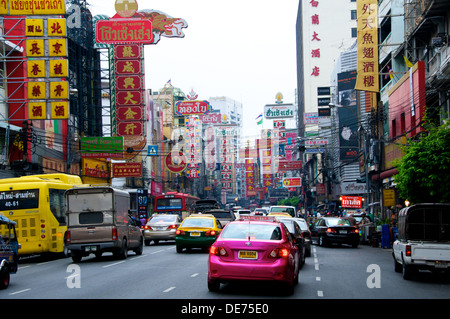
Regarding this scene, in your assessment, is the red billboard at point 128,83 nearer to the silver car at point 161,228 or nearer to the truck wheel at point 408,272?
the silver car at point 161,228

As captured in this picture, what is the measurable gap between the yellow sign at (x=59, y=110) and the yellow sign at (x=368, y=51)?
60.8ft

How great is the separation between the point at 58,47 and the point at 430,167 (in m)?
18.2

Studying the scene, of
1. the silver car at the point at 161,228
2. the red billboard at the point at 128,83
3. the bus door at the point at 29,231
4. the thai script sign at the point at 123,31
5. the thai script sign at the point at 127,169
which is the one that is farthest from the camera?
the thai script sign at the point at 127,169

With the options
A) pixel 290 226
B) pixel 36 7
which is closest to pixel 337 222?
pixel 290 226

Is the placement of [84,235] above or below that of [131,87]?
below

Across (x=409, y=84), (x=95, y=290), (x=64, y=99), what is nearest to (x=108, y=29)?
(x=64, y=99)

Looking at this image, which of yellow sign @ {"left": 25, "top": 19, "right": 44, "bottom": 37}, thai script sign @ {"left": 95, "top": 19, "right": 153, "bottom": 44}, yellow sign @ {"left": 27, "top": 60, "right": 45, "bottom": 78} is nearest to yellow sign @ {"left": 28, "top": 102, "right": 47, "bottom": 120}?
yellow sign @ {"left": 27, "top": 60, "right": 45, "bottom": 78}

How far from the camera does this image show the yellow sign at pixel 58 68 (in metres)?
30.3

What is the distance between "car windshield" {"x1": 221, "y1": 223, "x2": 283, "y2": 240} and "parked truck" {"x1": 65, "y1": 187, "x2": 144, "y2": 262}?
9.53m

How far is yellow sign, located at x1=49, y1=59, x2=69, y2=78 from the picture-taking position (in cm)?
3029

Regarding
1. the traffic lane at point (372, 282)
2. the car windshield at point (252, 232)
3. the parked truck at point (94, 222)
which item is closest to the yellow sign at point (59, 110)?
the parked truck at point (94, 222)

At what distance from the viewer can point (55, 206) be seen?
2520cm
